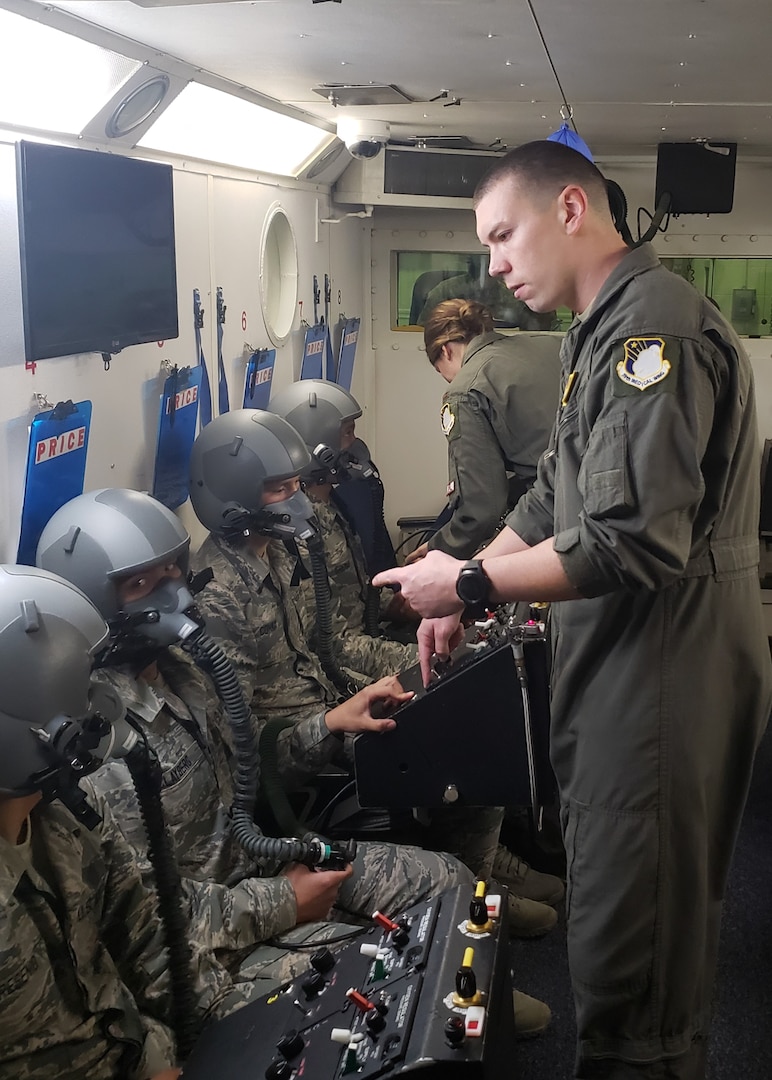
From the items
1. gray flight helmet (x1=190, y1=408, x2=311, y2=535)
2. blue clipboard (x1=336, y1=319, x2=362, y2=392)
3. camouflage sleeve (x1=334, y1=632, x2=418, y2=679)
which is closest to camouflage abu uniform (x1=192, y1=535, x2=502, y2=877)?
gray flight helmet (x1=190, y1=408, x2=311, y2=535)

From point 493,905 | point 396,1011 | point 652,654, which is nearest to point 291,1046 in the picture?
point 396,1011

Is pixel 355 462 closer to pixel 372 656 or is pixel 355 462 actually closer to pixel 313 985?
pixel 372 656

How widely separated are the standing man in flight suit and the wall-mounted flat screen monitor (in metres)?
0.92

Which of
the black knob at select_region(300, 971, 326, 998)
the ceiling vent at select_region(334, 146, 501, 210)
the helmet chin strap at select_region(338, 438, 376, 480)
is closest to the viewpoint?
the black knob at select_region(300, 971, 326, 998)

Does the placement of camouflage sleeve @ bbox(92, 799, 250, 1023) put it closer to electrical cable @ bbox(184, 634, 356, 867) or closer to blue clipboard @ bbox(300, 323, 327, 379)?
electrical cable @ bbox(184, 634, 356, 867)

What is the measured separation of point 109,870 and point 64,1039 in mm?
274

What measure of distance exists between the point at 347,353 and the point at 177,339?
217cm

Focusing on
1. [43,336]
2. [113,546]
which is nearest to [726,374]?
[113,546]

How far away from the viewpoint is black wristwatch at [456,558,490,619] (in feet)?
5.55

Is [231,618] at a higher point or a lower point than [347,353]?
lower

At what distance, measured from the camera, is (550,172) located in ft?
5.88

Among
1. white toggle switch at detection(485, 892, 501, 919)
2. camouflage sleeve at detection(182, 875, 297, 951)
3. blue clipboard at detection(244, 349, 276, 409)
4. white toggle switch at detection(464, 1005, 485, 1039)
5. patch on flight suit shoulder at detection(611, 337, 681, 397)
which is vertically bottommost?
camouflage sleeve at detection(182, 875, 297, 951)

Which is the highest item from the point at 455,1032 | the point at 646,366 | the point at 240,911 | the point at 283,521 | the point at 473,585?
the point at 646,366

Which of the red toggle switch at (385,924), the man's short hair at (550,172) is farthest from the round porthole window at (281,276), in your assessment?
the red toggle switch at (385,924)
